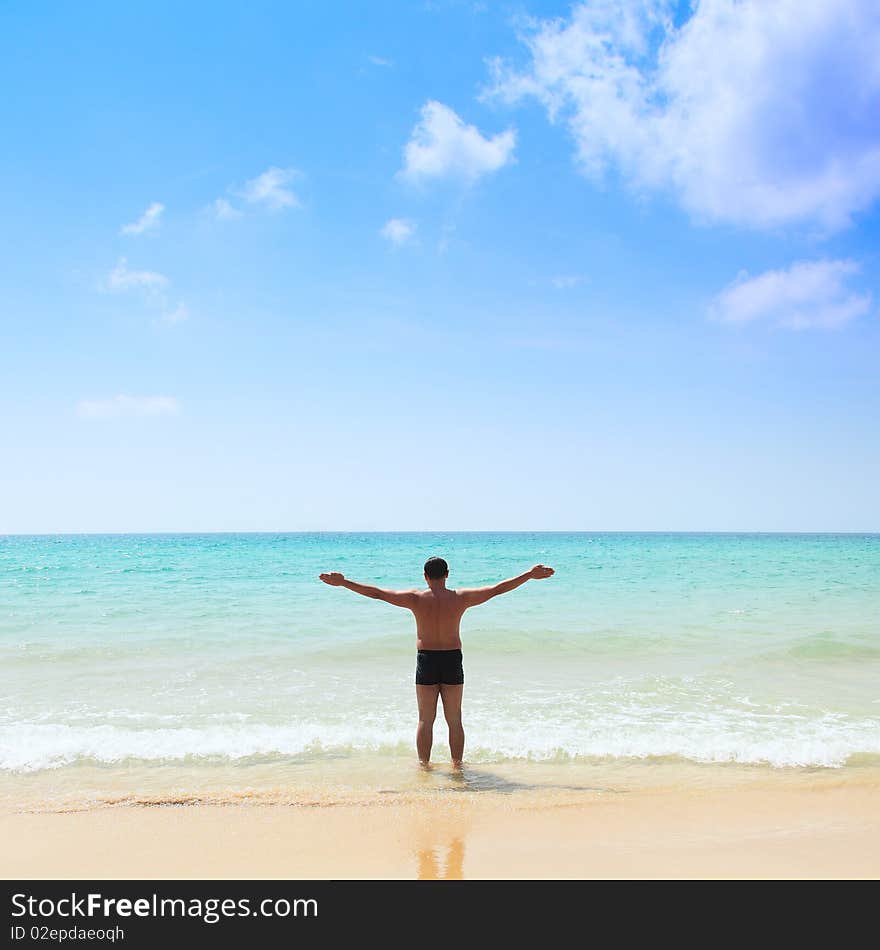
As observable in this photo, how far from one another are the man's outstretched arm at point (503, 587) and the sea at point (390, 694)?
150 centimetres

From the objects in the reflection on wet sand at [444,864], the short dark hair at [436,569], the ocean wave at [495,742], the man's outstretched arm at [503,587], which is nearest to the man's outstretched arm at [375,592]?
the short dark hair at [436,569]

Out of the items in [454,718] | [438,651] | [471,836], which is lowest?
[471,836]

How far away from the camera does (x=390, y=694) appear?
29.7ft

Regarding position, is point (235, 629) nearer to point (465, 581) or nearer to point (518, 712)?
point (518, 712)

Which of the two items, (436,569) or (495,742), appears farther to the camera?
(495,742)

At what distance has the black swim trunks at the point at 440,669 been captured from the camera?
6.22 metres

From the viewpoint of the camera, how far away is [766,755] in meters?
6.51

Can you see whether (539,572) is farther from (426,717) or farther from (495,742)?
(495,742)

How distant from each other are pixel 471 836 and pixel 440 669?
5.95ft

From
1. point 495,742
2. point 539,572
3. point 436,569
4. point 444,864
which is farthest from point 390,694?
point 444,864

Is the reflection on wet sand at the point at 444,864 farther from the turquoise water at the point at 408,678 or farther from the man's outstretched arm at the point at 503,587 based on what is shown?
the turquoise water at the point at 408,678

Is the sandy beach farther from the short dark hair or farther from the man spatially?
the short dark hair
